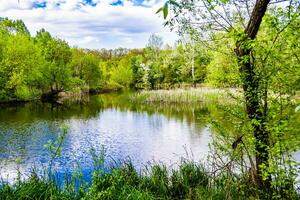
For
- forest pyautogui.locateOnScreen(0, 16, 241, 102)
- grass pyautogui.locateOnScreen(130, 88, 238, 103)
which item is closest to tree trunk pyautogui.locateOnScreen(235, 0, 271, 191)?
forest pyautogui.locateOnScreen(0, 16, 241, 102)

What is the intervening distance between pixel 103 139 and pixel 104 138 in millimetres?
205

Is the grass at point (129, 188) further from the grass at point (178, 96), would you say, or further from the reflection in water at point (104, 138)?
the grass at point (178, 96)

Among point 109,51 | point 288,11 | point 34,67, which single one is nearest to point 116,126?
point 288,11

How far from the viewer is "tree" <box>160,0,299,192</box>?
427 cm

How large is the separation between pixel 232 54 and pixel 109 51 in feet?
309

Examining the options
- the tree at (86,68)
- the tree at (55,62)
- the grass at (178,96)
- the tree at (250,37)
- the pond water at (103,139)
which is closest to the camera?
the tree at (250,37)

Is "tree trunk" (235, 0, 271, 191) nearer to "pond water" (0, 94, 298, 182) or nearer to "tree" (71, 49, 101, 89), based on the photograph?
"pond water" (0, 94, 298, 182)

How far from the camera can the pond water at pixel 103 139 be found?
10430 millimetres

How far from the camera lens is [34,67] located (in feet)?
112

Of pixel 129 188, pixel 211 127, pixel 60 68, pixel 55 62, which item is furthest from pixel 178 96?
pixel 129 188

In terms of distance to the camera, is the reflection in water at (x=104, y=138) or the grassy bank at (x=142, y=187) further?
the reflection in water at (x=104, y=138)

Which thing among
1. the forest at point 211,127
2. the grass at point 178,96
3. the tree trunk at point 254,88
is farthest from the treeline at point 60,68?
the tree trunk at point 254,88

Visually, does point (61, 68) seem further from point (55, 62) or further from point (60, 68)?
point (55, 62)

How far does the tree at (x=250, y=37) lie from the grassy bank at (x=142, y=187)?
16.2 inches
